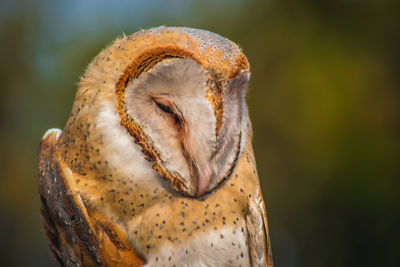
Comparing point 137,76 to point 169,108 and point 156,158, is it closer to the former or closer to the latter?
point 169,108

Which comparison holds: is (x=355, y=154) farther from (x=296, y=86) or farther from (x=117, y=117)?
(x=117, y=117)

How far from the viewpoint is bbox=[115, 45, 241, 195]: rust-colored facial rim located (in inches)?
38.1

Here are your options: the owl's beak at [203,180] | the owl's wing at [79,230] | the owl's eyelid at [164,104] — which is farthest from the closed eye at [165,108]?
the owl's wing at [79,230]

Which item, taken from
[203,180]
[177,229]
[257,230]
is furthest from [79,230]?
[257,230]

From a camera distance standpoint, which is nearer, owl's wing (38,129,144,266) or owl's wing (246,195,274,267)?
owl's wing (38,129,144,266)

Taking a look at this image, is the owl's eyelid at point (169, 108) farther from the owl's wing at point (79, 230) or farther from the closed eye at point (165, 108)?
the owl's wing at point (79, 230)

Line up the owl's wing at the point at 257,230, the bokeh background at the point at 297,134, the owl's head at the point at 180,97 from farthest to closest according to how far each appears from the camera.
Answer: the bokeh background at the point at 297,134 < the owl's wing at the point at 257,230 < the owl's head at the point at 180,97

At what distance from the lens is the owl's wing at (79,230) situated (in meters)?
1.07

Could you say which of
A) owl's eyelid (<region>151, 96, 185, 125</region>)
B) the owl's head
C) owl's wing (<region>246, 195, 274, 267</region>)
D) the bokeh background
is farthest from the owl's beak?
the bokeh background

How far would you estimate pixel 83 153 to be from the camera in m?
1.11

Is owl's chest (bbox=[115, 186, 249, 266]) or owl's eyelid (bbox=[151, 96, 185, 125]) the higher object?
owl's eyelid (bbox=[151, 96, 185, 125])

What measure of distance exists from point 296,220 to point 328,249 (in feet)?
1.49

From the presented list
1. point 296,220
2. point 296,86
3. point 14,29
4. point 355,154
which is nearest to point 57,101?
point 14,29

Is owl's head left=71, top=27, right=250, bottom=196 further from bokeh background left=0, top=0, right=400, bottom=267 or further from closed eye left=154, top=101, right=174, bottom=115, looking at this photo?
bokeh background left=0, top=0, right=400, bottom=267
